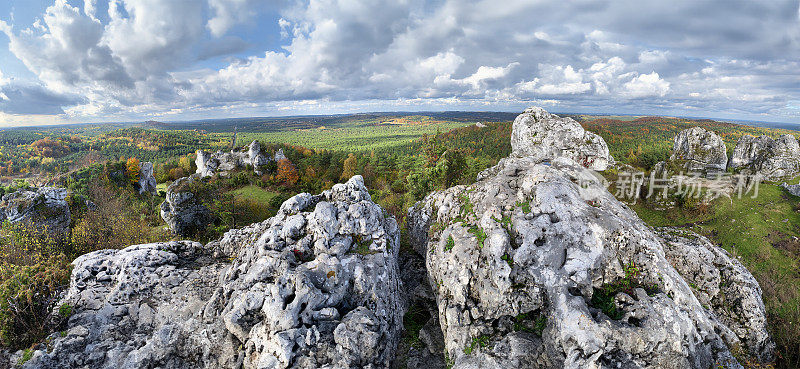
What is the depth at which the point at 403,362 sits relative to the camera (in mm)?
12648

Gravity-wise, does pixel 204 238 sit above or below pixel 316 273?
below

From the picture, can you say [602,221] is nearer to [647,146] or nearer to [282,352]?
[282,352]

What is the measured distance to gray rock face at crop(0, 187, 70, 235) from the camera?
21.1 m

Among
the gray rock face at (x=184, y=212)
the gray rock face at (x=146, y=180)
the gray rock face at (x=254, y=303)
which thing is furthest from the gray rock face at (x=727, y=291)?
the gray rock face at (x=146, y=180)

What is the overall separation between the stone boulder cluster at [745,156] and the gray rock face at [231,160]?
Result: 7728 centimetres

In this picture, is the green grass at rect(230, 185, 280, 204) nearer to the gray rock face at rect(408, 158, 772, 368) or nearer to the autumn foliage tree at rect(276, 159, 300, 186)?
the autumn foliage tree at rect(276, 159, 300, 186)

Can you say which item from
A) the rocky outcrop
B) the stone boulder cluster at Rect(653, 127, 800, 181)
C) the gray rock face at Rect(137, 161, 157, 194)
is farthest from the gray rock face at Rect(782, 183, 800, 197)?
the gray rock face at Rect(137, 161, 157, 194)

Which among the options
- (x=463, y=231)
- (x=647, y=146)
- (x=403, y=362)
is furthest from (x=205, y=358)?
(x=647, y=146)

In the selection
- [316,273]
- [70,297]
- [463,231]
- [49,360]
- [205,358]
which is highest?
[463,231]

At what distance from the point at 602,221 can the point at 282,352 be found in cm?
1362

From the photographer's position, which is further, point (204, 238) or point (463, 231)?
point (204, 238)

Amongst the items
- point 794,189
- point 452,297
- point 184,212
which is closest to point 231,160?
point 184,212

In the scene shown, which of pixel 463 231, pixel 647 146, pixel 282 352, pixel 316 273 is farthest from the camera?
pixel 647 146

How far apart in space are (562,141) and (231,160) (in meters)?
71.0
